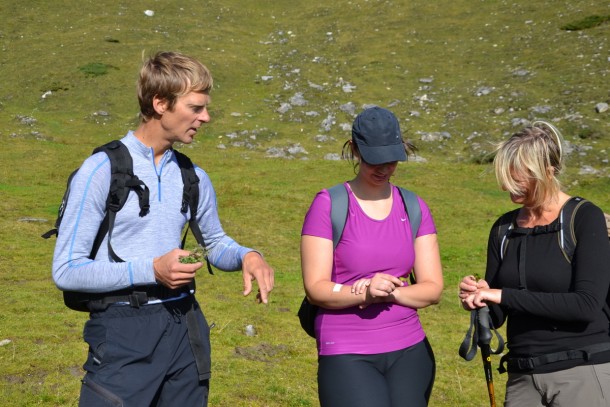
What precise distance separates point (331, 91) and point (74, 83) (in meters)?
12.1

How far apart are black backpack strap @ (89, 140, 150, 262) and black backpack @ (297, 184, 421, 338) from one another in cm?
118

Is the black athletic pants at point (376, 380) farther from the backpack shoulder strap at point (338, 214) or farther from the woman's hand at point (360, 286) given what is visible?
the backpack shoulder strap at point (338, 214)

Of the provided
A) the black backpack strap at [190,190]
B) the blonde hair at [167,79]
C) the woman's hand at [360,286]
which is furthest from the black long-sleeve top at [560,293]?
the blonde hair at [167,79]

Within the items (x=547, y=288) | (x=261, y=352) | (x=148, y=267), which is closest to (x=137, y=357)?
(x=148, y=267)

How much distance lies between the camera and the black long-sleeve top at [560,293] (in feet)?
14.8

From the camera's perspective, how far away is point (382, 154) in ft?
15.4

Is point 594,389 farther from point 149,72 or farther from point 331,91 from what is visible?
point 331,91

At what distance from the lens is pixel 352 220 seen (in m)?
4.73

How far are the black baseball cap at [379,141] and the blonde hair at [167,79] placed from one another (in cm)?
105

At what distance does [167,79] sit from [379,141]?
134 cm

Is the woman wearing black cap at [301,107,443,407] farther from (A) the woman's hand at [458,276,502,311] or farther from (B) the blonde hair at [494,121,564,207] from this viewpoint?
(B) the blonde hair at [494,121,564,207]

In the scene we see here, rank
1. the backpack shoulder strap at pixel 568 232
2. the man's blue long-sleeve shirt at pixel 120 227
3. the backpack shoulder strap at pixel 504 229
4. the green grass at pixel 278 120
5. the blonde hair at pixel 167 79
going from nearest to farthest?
the man's blue long-sleeve shirt at pixel 120 227 → the blonde hair at pixel 167 79 → the backpack shoulder strap at pixel 568 232 → the backpack shoulder strap at pixel 504 229 → the green grass at pixel 278 120

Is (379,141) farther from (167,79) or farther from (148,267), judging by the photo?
(148,267)

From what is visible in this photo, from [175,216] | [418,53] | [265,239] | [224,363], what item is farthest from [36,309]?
[418,53]
